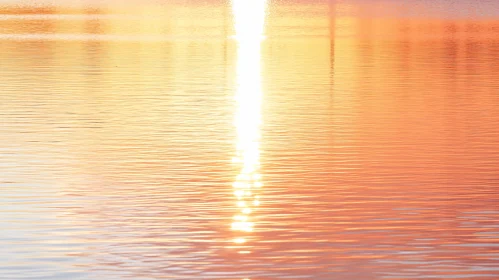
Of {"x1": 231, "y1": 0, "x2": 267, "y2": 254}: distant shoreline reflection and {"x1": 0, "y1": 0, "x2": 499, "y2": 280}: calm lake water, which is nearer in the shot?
{"x1": 0, "y1": 0, "x2": 499, "y2": 280}: calm lake water

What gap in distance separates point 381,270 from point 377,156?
4.26 meters

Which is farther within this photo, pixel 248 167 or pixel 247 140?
pixel 247 140

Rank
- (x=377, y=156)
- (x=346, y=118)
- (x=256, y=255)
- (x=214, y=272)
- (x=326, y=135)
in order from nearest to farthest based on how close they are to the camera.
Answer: (x=214, y=272) → (x=256, y=255) → (x=377, y=156) → (x=326, y=135) → (x=346, y=118)

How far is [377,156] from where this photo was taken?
1117cm

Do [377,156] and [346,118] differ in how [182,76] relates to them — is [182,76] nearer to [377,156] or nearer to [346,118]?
[346,118]

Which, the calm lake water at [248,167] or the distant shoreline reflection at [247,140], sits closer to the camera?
the calm lake water at [248,167]

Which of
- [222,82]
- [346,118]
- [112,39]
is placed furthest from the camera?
[112,39]

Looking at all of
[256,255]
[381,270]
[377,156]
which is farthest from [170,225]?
[377,156]

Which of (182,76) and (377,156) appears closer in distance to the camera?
(377,156)

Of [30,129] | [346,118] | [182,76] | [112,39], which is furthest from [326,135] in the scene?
[112,39]

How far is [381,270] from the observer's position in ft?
22.9

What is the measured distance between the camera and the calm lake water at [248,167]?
7.29 meters

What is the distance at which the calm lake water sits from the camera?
287 inches

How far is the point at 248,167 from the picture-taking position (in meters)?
10.7
